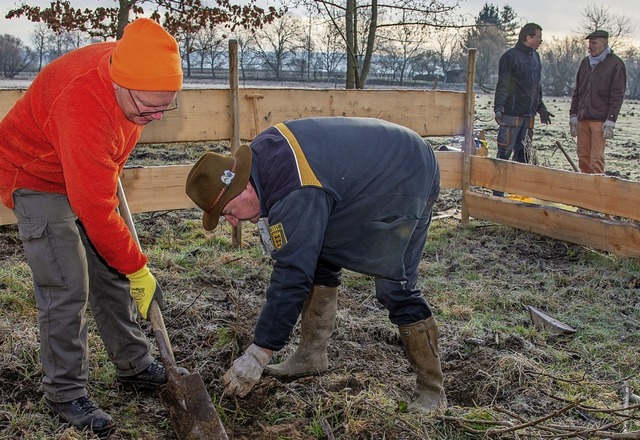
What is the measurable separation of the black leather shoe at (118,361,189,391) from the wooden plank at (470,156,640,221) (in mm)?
4429

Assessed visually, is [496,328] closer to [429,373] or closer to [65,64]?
[429,373]

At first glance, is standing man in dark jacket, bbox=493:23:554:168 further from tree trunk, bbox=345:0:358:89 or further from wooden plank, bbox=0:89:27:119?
wooden plank, bbox=0:89:27:119

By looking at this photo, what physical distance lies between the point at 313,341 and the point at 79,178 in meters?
1.74

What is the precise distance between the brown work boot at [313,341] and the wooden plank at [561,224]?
345 centimetres

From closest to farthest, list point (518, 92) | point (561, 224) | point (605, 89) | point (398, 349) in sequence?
point (398, 349) < point (561, 224) < point (605, 89) < point (518, 92)

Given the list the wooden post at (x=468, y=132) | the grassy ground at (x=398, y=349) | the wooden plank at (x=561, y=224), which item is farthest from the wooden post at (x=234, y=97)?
the wooden plank at (x=561, y=224)

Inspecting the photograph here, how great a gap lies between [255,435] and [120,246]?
44.1 inches

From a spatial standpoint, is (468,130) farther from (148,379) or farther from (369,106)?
(148,379)

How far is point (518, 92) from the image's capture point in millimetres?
8562

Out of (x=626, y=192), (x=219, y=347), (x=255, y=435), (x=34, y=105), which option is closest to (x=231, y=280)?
(x=219, y=347)

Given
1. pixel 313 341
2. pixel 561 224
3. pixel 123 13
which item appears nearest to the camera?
pixel 313 341

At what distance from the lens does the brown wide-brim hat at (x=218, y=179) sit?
286 centimetres

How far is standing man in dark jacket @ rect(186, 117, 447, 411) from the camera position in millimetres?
2822

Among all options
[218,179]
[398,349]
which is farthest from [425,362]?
[218,179]
